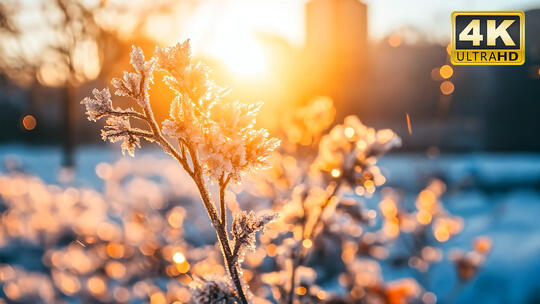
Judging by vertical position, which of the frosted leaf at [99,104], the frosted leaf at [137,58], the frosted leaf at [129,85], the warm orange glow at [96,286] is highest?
the frosted leaf at [137,58]

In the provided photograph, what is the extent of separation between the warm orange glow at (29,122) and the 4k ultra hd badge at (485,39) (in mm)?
17352

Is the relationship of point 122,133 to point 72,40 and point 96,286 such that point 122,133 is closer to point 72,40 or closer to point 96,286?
point 96,286

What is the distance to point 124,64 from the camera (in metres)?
12.9

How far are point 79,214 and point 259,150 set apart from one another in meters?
4.59

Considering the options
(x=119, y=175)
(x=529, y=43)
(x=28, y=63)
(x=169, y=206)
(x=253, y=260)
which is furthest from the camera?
(x=28, y=63)

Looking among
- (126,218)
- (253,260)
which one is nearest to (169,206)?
(126,218)

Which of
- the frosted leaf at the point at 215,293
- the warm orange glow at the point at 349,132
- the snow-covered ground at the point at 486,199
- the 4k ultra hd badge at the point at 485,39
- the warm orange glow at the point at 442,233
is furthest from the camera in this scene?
the snow-covered ground at the point at 486,199

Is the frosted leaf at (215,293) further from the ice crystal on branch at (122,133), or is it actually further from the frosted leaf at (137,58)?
the frosted leaf at (137,58)

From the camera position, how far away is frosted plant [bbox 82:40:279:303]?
86 cm

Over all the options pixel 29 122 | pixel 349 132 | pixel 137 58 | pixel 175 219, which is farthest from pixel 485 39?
pixel 29 122

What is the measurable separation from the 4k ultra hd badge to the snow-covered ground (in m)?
2.99

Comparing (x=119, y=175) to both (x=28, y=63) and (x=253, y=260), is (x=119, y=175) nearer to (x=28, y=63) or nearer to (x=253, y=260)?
(x=253, y=260)

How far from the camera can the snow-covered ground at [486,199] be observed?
5969 millimetres

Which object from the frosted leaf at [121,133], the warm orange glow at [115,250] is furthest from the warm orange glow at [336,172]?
the warm orange glow at [115,250]
